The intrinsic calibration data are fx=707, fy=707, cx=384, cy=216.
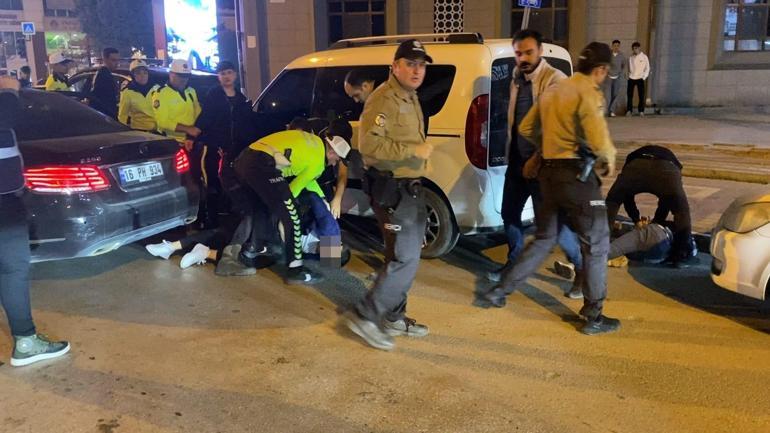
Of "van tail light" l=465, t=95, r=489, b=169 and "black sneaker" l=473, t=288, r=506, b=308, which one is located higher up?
"van tail light" l=465, t=95, r=489, b=169

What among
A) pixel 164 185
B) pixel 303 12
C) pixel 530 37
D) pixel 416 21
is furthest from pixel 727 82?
pixel 164 185

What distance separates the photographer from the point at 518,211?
541 cm

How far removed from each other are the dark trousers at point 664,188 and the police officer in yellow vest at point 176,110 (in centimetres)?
427

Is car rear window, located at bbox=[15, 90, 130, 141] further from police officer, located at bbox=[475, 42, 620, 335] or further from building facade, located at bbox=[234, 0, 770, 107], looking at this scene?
building facade, located at bbox=[234, 0, 770, 107]

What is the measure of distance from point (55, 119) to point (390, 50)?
9.27 feet

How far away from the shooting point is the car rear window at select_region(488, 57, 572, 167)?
546 cm

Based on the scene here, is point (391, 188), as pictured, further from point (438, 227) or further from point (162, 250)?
point (162, 250)

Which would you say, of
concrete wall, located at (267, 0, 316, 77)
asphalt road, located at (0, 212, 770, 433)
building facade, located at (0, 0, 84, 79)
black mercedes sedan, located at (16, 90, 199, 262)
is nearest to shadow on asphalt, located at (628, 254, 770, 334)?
asphalt road, located at (0, 212, 770, 433)

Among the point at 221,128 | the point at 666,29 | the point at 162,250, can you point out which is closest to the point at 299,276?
the point at 162,250

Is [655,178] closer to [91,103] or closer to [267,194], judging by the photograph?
[267,194]

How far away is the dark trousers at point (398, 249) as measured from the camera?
4230 mm

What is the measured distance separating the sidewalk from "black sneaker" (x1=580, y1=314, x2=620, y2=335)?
512 centimetres

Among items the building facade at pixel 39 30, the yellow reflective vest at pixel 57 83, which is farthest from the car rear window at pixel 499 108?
the building facade at pixel 39 30

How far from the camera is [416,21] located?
1673cm
